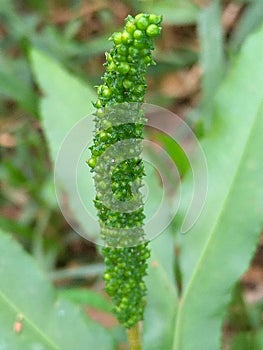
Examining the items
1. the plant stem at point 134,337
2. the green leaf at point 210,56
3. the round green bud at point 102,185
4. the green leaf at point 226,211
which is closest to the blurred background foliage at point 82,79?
the green leaf at point 210,56

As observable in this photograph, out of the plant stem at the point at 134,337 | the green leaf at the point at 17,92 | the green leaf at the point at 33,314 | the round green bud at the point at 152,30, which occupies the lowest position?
the plant stem at the point at 134,337

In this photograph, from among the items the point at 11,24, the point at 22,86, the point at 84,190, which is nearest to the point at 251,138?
the point at 84,190

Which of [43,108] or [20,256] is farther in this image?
[43,108]

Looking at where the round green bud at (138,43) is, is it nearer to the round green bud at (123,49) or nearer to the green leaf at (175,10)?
the round green bud at (123,49)

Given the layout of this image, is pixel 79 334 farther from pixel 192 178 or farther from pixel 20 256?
pixel 192 178

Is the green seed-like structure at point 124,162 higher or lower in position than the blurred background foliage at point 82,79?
lower

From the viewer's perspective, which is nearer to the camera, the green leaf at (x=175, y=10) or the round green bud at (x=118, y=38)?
the round green bud at (x=118, y=38)

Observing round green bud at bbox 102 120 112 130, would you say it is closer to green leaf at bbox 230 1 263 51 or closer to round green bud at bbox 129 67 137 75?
round green bud at bbox 129 67 137 75
